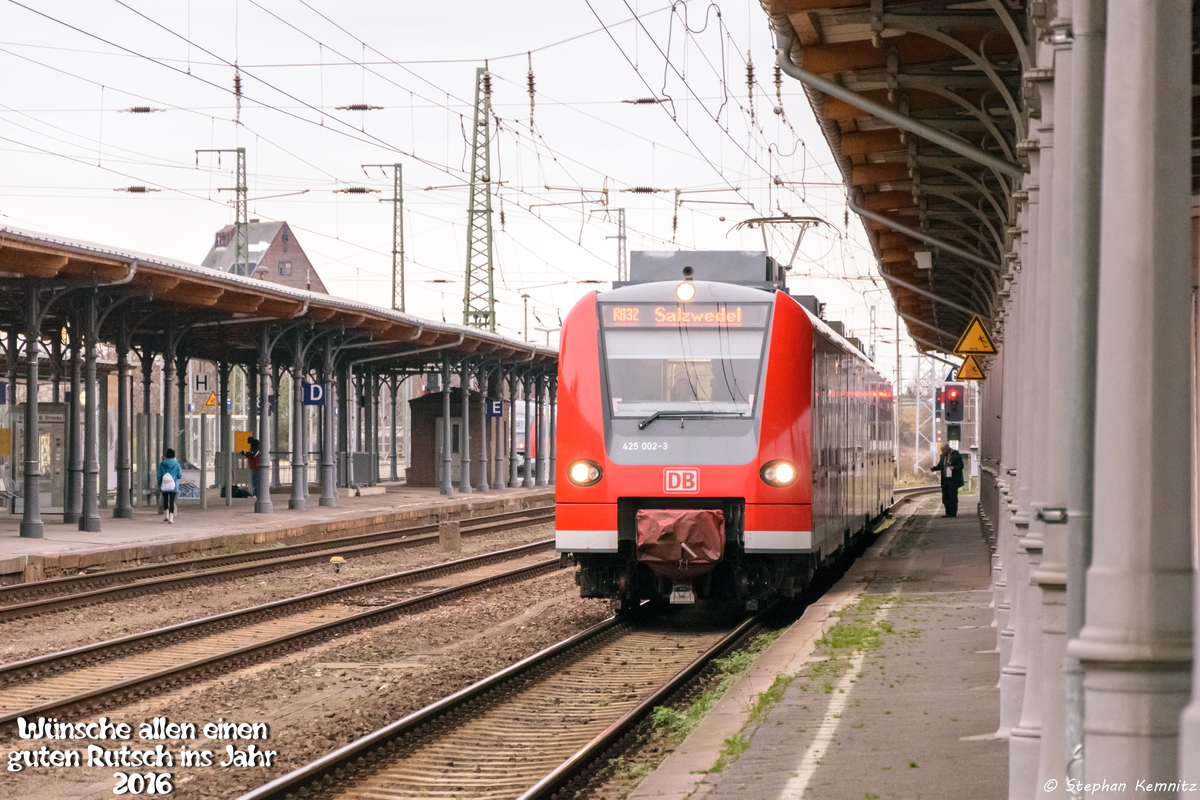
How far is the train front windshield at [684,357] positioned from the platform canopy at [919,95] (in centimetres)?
167

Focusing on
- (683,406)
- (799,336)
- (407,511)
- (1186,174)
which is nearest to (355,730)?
(683,406)

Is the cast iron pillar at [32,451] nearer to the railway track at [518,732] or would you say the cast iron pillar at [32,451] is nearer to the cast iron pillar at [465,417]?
the railway track at [518,732]

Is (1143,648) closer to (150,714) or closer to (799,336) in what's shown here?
(150,714)

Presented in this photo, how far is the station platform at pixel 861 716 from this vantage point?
6.05 meters

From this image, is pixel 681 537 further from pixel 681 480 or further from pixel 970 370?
pixel 970 370

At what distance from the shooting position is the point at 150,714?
29.1ft

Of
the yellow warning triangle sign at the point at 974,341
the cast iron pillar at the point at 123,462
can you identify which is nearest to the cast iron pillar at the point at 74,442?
the cast iron pillar at the point at 123,462

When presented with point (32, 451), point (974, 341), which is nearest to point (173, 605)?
point (32, 451)

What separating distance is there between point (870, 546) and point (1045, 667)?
18553 millimetres

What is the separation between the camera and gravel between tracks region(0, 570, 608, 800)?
23.9 feet

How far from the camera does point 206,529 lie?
23531 millimetres

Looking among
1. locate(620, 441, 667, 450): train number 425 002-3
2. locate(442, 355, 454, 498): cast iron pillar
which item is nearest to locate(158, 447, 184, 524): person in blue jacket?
locate(442, 355, 454, 498): cast iron pillar

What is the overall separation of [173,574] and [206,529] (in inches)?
228

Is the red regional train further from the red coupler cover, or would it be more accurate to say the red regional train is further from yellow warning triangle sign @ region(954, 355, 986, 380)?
yellow warning triangle sign @ region(954, 355, 986, 380)
